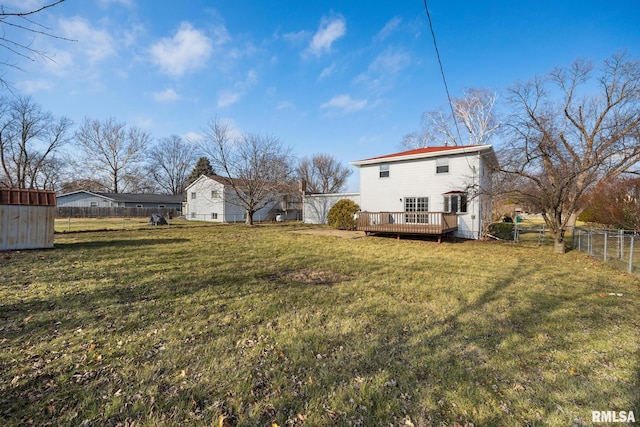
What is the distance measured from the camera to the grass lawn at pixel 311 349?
2.14 metres

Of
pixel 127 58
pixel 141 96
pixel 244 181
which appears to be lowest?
pixel 244 181

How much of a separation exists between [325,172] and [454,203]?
2916 cm

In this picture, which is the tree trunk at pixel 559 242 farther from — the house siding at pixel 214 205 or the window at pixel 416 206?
the house siding at pixel 214 205

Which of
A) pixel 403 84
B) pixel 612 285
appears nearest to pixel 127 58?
pixel 403 84

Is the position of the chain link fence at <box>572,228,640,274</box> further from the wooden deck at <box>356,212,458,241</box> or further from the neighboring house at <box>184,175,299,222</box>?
the neighboring house at <box>184,175,299,222</box>

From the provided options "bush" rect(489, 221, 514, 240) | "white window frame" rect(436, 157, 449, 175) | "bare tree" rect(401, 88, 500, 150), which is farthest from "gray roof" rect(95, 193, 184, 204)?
"bush" rect(489, 221, 514, 240)

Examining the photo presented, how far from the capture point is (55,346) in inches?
117

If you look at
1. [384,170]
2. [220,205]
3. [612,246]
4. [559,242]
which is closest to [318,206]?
[384,170]

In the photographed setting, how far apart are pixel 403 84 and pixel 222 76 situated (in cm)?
856

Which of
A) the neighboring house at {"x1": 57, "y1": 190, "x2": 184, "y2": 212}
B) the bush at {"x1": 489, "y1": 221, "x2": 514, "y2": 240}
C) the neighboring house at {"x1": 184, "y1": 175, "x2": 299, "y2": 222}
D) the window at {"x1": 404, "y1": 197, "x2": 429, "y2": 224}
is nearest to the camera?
the window at {"x1": 404, "y1": 197, "x2": 429, "y2": 224}

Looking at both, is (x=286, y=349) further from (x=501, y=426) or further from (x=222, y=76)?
(x=222, y=76)

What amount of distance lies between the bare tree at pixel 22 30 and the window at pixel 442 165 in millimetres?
15511

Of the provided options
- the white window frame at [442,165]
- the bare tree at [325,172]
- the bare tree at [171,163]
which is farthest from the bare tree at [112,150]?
the white window frame at [442,165]

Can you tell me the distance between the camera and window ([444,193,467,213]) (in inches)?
571
